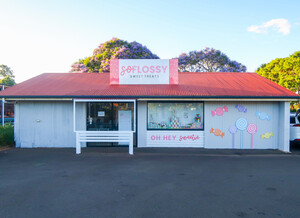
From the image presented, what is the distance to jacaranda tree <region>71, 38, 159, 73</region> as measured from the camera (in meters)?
20.7

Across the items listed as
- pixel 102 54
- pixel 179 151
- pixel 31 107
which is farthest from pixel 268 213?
pixel 102 54

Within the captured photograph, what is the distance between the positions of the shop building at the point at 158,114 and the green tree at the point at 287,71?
50.5 ft

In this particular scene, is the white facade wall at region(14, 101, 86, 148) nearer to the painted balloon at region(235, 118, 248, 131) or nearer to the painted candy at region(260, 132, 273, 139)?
the painted balloon at region(235, 118, 248, 131)

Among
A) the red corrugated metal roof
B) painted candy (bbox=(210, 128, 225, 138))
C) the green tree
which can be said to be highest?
the green tree

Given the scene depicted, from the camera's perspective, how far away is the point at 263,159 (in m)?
7.52

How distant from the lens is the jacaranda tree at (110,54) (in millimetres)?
20723

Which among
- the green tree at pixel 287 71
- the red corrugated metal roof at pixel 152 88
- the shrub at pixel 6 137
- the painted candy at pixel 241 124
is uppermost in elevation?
the green tree at pixel 287 71

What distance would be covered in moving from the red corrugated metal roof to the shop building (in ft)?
0.14

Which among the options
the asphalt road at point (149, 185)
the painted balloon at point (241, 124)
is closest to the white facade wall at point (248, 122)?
the painted balloon at point (241, 124)

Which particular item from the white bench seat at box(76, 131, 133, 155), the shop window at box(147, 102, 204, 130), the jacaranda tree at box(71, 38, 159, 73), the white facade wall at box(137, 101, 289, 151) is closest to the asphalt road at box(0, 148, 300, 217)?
the white bench seat at box(76, 131, 133, 155)

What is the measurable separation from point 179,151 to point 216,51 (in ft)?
66.0

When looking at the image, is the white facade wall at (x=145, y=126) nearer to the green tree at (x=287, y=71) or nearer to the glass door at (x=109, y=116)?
the glass door at (x=109, y=116)

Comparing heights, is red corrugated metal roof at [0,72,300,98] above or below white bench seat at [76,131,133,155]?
above

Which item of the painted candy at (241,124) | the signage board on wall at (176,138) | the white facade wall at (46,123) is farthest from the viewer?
the white facade wall at (46,123)
